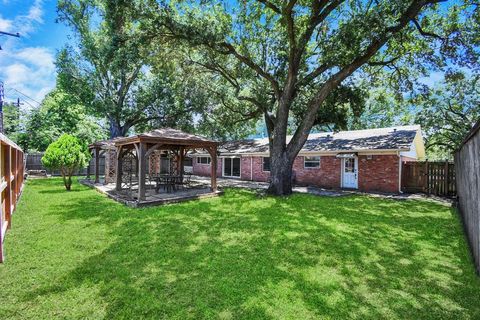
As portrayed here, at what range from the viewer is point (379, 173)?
13859mm

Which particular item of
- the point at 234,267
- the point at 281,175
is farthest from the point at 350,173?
the point at 234,267

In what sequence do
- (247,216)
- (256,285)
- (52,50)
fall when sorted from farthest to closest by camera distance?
1. (52,50)
2. (247,216)
3. (256,285)

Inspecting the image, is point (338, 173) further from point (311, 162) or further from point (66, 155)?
point (66, 155)

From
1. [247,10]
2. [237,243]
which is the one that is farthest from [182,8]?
[237,243]

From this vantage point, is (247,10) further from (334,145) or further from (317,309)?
(317,309)

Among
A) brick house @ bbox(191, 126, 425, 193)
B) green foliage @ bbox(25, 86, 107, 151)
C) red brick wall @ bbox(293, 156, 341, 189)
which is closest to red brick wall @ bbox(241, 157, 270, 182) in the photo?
brick house @ bbox(191, 126, 425, 193)

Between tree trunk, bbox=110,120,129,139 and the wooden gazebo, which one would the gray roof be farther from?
tree trunk, bbox=110,120,129,139

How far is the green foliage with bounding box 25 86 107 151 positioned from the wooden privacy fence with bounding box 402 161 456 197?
2507 centimetres

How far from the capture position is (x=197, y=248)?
17.0ft

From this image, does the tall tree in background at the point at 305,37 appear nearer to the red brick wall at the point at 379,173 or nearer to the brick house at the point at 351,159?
the brick house at the point at 351,159

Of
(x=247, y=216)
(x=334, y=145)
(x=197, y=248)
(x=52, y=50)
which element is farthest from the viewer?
(x=52, y=50)

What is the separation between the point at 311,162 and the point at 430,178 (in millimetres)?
6306

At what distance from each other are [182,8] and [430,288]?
13821 mm

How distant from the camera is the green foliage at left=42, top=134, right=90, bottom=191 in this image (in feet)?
40.0
